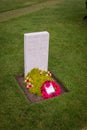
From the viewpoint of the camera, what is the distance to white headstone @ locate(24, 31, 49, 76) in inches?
282

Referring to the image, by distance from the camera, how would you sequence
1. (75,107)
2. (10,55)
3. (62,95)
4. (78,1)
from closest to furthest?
(75,107), (62,95), (10,55), (78,1)

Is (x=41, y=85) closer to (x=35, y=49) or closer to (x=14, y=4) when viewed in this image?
(x=35, y=49)

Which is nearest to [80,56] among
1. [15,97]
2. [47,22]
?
[15,97]

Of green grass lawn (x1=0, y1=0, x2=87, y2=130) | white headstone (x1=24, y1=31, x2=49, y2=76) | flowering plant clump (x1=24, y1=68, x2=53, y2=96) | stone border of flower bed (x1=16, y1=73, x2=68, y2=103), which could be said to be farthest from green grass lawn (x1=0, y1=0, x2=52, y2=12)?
flowering plant clump (x1=24, y1=68, x2=53, y2=96)

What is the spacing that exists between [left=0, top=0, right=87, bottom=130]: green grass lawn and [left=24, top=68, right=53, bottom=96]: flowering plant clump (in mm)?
356

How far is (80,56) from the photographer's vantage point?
998 centimetres

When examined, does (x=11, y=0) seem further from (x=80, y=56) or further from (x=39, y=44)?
(x=39, y=44)

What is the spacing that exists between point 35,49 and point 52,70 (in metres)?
1.70

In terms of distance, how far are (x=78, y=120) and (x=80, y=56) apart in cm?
424

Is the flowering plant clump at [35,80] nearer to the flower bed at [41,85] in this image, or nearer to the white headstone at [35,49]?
the flower bed at [41,85]

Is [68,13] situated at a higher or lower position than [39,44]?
lower

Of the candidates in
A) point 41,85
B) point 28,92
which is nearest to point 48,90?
point 41,85

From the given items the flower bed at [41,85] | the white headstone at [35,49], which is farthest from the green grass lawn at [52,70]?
the white headstone at [35,49]

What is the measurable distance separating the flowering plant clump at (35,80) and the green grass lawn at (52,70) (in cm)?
36
